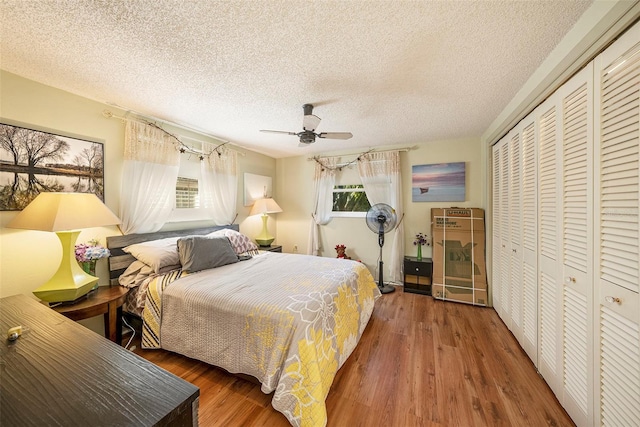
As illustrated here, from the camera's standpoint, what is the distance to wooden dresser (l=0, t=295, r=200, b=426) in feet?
1.63

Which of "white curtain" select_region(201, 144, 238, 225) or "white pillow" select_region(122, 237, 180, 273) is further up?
"white curtain" select_region(201, 144, 238, 225)

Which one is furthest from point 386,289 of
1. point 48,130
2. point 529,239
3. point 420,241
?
point 48,130

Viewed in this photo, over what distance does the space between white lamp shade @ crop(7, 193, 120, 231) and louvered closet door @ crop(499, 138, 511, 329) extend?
3600mm

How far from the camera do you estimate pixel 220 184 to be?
321cm

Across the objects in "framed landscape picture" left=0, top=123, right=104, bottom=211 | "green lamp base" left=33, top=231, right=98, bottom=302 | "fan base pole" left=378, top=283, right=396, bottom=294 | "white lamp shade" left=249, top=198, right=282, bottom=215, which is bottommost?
"fan base pole" left=378, top=283, right=396, bottom=294

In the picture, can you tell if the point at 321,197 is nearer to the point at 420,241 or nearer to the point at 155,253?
the point at 420,241

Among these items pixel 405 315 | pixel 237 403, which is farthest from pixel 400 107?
pixel 237 403

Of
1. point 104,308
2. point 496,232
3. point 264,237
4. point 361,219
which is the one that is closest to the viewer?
point 104,308

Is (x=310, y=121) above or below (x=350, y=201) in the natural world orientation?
above

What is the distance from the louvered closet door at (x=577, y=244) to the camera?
3.92 ft

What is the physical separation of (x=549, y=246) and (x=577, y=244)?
32cm

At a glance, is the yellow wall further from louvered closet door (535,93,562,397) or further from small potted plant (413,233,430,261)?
louvered closet door (535,93,562,397)

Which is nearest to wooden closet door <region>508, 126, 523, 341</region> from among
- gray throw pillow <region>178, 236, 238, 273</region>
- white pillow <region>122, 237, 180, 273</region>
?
gray throw pillow <region>178, 236, 238, 273</region>

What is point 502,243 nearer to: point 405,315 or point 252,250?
point 405,315
